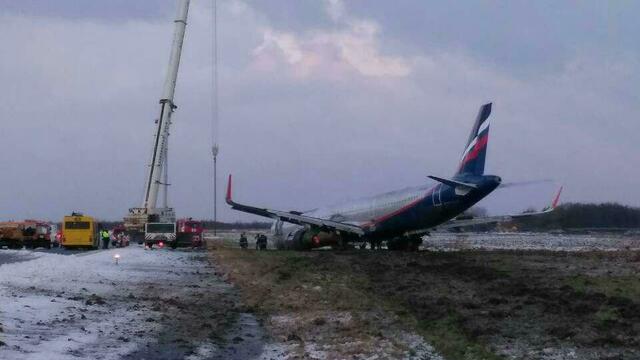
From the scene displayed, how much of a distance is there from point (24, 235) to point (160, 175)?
1424cm

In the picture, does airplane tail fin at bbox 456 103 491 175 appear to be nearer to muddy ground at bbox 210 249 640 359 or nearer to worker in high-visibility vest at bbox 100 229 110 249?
muddy ground at bbox 210 249 640 359

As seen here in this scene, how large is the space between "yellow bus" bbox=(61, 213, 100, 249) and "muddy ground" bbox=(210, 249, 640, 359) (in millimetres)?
Result: 32556

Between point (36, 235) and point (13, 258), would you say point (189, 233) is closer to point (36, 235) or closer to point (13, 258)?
point (36, 235)

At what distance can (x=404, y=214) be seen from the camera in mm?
47719

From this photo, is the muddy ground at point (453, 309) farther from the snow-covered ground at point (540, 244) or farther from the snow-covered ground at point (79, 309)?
the snow-covered ground at point (540, 244)

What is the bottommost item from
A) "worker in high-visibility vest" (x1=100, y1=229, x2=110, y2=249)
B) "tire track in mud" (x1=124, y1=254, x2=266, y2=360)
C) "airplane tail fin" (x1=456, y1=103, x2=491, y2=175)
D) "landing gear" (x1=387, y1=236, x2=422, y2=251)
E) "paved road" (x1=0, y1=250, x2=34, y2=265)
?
"tire track in mud" (x1=124, y1=254, x2=266, y2=360)

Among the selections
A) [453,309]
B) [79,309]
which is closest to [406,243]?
[453,309]

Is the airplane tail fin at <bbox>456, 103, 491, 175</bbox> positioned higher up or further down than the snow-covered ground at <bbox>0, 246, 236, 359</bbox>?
higher up

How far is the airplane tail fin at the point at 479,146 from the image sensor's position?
4366 cm

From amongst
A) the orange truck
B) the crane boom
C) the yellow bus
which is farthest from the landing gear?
the orange truck

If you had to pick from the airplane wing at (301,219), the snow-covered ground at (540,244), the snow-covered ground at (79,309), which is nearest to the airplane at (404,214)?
the airplane wing at (301,219)

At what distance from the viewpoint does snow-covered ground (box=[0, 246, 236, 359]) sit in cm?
1284

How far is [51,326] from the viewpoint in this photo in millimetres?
14836

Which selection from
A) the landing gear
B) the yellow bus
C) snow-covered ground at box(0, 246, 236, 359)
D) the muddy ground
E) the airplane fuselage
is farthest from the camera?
the yellow bus
